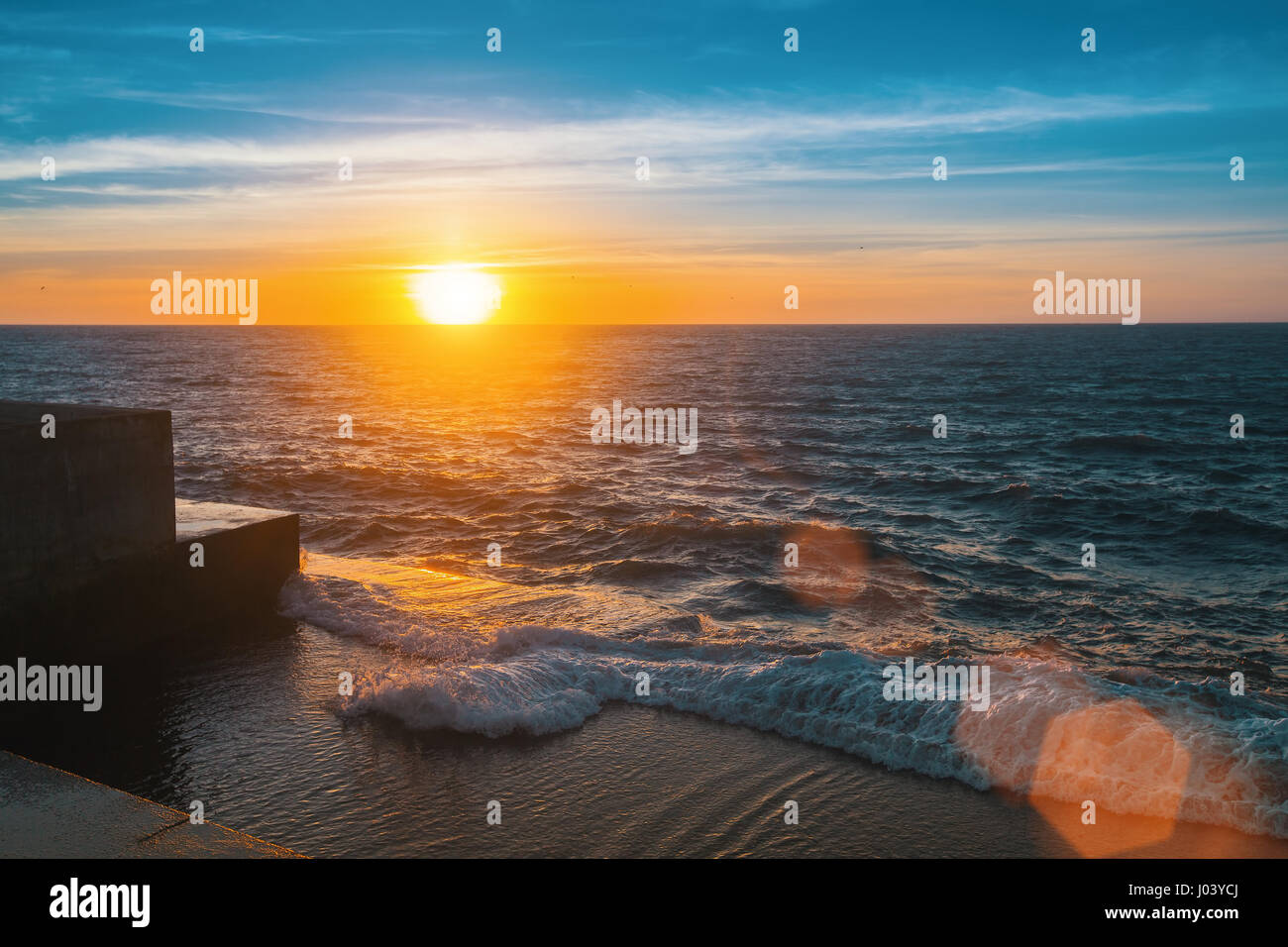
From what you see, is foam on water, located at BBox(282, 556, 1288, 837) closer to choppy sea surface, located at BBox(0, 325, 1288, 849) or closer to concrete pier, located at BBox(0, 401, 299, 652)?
choppy sea surface, located at BBox(0, 325, 1288, 849)

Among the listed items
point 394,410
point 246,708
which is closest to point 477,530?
point 246,708

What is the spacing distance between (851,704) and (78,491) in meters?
7.81

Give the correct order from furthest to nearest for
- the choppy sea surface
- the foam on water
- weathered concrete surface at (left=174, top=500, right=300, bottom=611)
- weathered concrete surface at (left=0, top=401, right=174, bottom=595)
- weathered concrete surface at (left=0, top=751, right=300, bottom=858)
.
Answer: weathered concrete surface at (left=174, top=500, right=300, bottom=611)
weathered concrete surface at (left=0, top=401, right=174, bottom=595)
the choppy sea surface
the foam on water
weathered concrete surface at (left=0, top=751, right=300, bottom=858)

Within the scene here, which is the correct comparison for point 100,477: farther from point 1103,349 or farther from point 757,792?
point 1103,349

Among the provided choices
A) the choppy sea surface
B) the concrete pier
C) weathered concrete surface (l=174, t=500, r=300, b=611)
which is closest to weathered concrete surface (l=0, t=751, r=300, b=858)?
the choppy sea surface

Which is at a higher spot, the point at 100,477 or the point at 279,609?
the point at 100,477

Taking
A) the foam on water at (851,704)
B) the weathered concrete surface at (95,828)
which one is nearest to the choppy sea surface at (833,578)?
the foam on water at (851,704)

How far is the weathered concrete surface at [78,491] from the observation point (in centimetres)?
888

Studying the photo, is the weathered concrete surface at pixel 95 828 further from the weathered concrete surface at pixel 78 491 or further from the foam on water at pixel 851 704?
the weathered concrete surface at pixel 78 491

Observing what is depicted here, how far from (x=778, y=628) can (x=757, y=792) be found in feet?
18.7

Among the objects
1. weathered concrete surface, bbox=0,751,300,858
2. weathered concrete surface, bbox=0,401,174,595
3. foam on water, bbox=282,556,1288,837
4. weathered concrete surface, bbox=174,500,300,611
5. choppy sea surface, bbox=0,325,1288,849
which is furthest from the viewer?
weathered concrete surface, bbox=174,500,300,611

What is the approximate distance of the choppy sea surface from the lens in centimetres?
869
